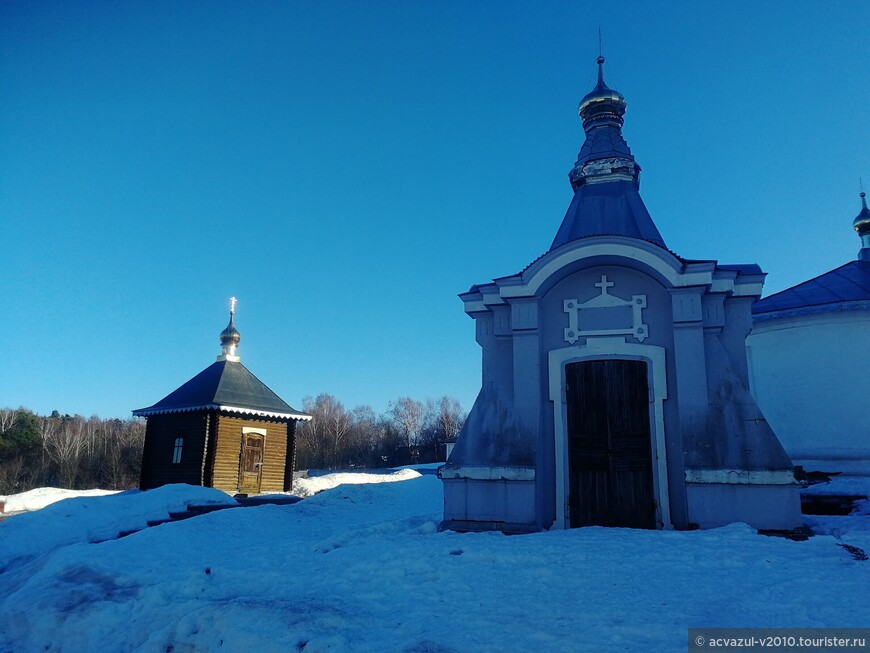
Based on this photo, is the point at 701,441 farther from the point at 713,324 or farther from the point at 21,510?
the point at 21,510

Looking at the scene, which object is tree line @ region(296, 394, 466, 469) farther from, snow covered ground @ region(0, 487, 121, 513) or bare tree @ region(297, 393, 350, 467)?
snow covered ground @ region(0, 487, 121, 513)

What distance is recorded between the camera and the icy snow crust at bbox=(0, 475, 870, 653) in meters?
4.42

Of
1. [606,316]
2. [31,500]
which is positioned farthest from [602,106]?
[31,500]

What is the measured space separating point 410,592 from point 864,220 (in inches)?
658

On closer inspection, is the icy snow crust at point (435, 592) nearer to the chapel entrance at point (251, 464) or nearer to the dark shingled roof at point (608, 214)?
the dark shingled roof at point (608, 214)

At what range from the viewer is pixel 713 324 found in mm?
8508

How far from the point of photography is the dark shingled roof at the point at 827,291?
12.6 metres

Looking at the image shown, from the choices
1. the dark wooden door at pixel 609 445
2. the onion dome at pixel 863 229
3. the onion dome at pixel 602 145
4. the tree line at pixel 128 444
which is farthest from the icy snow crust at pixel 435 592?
the tree line at pixel 128 444

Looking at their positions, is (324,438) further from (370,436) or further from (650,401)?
(650,401)

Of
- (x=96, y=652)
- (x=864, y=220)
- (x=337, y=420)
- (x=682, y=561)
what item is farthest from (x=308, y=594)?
(x=337, y=420)

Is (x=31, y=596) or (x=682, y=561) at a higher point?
(x=682, y=561)

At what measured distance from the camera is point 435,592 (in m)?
5.51

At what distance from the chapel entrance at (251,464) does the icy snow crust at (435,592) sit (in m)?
12.0

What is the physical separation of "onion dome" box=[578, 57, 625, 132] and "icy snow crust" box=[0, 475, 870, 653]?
8186 millimetres
